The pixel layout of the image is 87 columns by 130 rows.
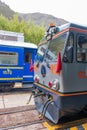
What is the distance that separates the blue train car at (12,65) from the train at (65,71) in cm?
551

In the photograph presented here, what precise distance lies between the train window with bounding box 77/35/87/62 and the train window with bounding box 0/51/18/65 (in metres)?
6.63

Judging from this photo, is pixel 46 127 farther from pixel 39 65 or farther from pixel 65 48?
pixel 65 48

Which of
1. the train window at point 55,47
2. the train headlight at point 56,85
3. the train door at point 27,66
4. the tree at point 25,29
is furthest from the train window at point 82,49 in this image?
the tree at point 25,29

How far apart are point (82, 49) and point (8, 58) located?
22.0 feet

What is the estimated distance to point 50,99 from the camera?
5.09m

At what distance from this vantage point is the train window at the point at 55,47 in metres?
4.79

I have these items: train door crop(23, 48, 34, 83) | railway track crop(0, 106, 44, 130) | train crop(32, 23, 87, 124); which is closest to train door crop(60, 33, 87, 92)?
train crop(32, 23, 87, 124)

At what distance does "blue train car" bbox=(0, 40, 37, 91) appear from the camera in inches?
422

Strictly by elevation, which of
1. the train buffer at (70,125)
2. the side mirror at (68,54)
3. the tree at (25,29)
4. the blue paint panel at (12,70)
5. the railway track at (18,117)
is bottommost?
the railway track at (18,117)

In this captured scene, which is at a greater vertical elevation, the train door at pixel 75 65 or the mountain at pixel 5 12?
the mountain at pixel 5 12

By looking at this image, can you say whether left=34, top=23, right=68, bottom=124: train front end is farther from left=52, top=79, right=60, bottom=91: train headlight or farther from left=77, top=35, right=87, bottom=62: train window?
left=77, top=35, right=87, bottom=62: train window

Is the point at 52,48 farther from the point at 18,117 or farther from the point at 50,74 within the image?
the point at 18,117

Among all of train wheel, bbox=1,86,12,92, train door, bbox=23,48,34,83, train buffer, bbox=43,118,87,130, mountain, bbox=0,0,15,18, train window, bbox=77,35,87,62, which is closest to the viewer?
train window, bbox=77,35,87,62

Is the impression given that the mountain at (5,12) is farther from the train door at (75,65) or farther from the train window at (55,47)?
the train door at (75,65)
